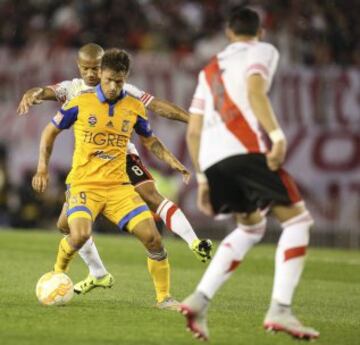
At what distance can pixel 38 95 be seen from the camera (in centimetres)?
994

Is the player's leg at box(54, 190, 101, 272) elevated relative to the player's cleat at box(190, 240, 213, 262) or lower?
elevated

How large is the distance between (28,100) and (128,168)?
4.58 feet

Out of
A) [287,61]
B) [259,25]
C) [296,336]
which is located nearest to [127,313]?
[296,336]

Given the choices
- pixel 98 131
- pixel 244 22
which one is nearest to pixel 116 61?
pixel 98 131

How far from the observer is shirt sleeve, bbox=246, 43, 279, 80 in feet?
24.3

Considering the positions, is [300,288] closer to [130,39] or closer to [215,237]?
[215,237]

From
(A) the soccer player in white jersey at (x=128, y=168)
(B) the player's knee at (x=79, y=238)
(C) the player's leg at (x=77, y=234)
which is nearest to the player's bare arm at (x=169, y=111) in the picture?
(A) the soccer player in white jersey at (x=128, y=168)

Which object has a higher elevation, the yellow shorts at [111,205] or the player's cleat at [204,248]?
the yellow shorts at [111,205]

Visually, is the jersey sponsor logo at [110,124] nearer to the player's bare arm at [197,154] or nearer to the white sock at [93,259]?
the white sock at [93,259]

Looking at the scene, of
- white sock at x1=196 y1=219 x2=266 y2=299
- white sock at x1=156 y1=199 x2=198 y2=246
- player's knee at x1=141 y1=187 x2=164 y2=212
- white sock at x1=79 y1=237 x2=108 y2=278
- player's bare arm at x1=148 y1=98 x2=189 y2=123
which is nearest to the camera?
white sock at x1=196 y1=219 x2=266 y2=299

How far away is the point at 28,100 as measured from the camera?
9.73 meters

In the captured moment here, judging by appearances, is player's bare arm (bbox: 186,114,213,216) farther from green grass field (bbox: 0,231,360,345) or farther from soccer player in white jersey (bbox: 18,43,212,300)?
soccer player in white jersey (bbox: 18,43,212,300)

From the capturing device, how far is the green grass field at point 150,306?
774cm

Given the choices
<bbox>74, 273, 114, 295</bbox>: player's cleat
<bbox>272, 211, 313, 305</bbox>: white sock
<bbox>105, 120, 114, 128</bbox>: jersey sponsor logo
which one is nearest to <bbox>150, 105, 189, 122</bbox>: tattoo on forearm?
<bbox>105, 120, 114, 128</bbox>: jersey sponsor logo
